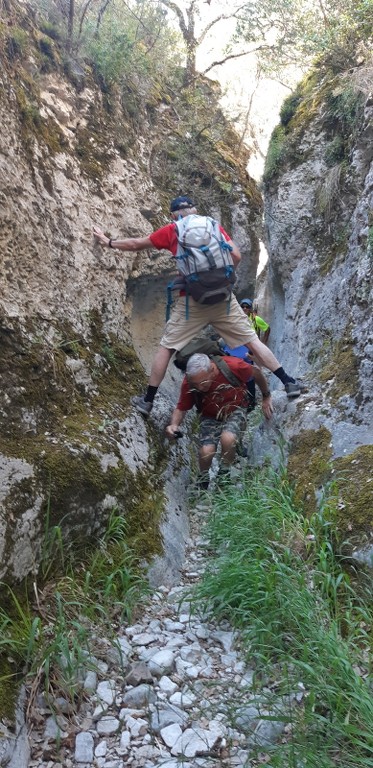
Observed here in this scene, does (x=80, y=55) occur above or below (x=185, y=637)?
above

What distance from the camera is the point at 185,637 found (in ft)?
11.6

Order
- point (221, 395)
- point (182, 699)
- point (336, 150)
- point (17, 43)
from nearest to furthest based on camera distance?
point (182, 699), point (17, 43), point (221, 395), point (336, 150)

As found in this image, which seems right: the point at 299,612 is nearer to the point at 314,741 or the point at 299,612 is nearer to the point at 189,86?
the point at 314,741

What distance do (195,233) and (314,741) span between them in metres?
3.90

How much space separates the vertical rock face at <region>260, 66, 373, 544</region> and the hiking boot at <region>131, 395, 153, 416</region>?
3.98 ft

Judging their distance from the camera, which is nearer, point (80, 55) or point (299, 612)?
point (299, 612)

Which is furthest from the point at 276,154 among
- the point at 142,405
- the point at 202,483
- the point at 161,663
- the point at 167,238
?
the point at 161,663

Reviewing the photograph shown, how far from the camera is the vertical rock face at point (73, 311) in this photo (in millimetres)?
3824

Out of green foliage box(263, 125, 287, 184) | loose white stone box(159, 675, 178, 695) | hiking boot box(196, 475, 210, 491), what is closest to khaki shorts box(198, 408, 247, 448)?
hiking boot box(196, 475, 210, 491)

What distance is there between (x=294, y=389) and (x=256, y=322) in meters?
3.35

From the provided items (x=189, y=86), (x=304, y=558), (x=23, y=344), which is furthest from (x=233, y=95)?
(x=304, y=558)

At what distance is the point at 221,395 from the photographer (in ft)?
18.9

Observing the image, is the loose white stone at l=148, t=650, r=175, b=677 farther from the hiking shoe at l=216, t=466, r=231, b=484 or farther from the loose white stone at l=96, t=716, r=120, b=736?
the hiking shoe at l=216, t=466, r=231, b=484

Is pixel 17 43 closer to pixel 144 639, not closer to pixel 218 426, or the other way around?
pixel 218 426
